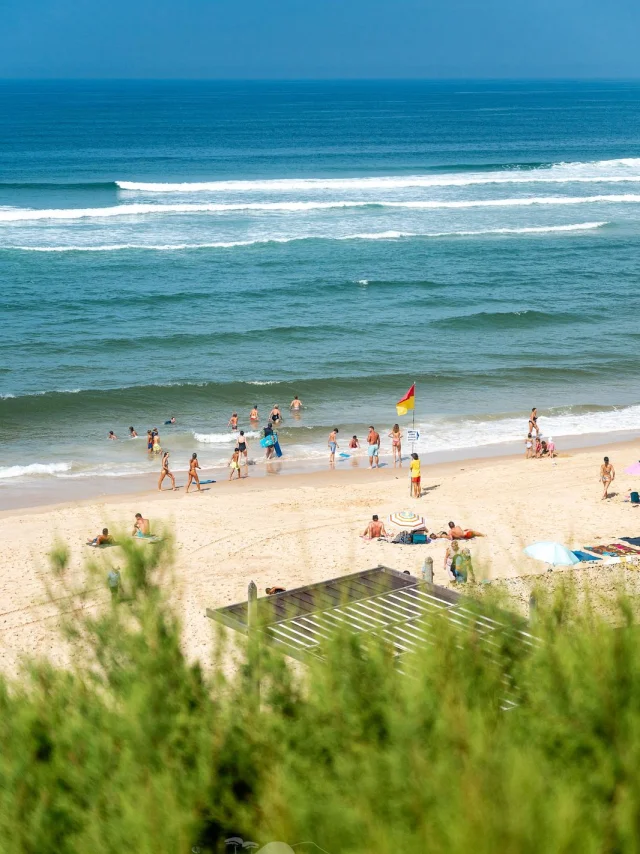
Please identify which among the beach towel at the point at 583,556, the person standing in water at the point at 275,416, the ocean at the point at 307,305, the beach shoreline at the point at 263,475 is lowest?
the beach towel at the point at 583,556

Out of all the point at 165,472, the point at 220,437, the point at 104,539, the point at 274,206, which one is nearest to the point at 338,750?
the point at 104,539

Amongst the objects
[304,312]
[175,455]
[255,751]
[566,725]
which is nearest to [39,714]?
[255,751]

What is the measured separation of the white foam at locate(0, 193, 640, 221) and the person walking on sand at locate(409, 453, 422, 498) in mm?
34488

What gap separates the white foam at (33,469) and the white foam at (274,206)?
1173 inches

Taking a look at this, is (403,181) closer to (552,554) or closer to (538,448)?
(538,448)

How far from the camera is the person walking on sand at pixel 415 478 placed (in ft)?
64.4

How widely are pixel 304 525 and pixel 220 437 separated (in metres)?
7.42

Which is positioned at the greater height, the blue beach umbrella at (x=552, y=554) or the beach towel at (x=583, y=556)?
the blue beach umbrella at (x=552, y=554)

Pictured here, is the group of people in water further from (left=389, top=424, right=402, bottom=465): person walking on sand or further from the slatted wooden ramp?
the slatted wooden ramp

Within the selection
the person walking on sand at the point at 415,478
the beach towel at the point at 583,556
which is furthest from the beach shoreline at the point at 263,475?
the beach towel at the point at 583,556

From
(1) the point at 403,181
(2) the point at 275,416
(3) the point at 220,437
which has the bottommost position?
(3) the point at 220,437

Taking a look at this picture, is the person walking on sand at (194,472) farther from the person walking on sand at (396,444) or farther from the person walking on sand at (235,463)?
the person walking on sand at (396,444)

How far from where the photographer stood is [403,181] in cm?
6328

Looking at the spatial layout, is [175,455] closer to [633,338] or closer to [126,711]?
[633,338]
